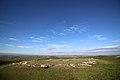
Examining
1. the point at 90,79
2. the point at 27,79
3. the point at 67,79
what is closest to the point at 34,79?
the point at 27,79

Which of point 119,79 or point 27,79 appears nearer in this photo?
point 119,79

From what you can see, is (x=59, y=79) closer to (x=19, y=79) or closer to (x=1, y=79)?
(x=19, y=79)

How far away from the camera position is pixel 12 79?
19.2 meters

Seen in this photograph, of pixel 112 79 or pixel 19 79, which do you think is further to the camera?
pixel 19 79

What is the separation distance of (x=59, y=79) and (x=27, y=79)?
21.0ft

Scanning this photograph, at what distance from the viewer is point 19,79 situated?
1902cm

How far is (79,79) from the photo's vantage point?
18422 mm

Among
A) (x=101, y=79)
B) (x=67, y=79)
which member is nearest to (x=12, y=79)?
(x=67, y=79)

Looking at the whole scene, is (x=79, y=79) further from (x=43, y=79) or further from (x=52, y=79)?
(x=43, y=79)

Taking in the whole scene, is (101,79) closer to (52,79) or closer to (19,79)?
(52,79)

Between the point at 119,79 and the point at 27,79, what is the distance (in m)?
17.4

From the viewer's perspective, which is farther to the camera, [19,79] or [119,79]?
[19,79]

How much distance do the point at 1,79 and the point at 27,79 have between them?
18.1 ft

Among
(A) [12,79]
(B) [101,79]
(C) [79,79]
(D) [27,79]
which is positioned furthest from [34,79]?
(B) [101,79]
